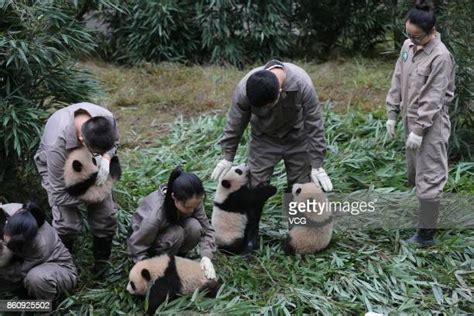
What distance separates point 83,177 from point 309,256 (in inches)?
65.0

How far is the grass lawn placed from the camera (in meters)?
4.66

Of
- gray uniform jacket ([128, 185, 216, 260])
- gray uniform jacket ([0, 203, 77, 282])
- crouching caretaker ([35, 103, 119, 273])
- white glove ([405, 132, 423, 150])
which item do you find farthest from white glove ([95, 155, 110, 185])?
white glove ([405, 132, 423, 150])

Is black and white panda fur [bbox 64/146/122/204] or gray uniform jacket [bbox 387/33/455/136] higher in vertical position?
gray uniform jacket [bbox 387/33/455/136]

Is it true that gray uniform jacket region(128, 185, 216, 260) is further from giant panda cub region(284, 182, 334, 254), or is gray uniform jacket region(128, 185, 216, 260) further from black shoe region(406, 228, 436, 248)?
black shoe region(406, 228, 436, 248)

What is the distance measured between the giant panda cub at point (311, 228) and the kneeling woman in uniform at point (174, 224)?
2.19ft

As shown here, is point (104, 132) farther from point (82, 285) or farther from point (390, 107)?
point (390, 107)

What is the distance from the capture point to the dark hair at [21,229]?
4.23 m

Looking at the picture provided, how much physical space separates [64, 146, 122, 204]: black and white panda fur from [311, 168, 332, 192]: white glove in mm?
1347

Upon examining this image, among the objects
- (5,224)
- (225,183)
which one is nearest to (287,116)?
(225,183)

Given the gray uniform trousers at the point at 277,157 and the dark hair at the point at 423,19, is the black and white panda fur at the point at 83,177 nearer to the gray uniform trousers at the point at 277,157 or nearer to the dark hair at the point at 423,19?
the gray uniform trousers at the point at 277,157

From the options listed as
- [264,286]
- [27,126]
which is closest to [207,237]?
[264,286]

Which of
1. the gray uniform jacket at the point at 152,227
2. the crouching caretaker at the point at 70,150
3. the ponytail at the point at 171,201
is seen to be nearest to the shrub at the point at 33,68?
the crouching caretaker at the point at 70,150

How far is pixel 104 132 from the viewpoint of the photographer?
431cm

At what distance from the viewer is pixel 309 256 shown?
5.17 m
